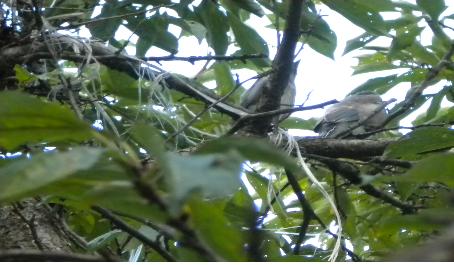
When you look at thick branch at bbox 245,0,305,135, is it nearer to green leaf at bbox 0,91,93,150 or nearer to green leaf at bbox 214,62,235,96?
green leaf at bbox 214,62,235,96

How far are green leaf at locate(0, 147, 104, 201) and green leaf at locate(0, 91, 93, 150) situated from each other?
0.04m

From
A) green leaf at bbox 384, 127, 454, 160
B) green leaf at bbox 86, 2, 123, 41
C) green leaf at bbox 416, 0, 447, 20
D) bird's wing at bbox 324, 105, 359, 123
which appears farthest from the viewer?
bird's wing at bbox 324, 105, 359, 123

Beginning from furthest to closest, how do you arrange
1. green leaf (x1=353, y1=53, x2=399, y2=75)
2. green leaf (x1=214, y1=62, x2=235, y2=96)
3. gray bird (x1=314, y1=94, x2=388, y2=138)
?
1. gray bird (x1=314, y1=94, x2=388, y2=138)
2. green leaf (x1=353, y1=53, x2=399, y2=75)
3. green leaf (x1=214, y1=62, x2=235, y2=96)

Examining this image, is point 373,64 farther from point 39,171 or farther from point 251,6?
point 39,171

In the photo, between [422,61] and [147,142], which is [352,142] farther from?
[147,142]

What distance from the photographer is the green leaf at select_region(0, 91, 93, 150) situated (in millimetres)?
401

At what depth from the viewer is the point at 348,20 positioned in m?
1.52

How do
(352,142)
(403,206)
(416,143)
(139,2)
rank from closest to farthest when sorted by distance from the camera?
(416,143) < (403,206) < (352,142) < (139,2)

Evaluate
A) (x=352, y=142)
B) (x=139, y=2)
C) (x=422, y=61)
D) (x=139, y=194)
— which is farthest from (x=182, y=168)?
(x=422, y=61)

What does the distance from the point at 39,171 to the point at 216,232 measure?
0.09 meters

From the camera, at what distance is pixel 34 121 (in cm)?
41

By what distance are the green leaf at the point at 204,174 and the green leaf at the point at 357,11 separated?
3.90ft

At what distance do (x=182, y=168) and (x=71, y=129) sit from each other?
12 cm

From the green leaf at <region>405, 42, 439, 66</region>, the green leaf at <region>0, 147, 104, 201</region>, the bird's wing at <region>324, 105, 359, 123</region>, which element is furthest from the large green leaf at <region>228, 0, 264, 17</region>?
the bird's wing at <region>324, 105, 359, 123</region>
